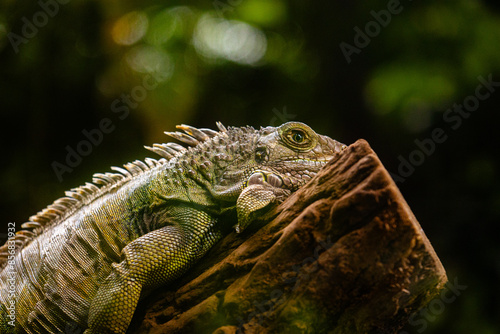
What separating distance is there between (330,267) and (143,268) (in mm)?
1243

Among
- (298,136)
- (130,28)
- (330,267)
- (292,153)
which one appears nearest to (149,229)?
(292,153)

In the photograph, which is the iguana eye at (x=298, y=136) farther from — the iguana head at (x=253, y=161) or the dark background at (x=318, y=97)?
the dark background at (x=318, y=97)

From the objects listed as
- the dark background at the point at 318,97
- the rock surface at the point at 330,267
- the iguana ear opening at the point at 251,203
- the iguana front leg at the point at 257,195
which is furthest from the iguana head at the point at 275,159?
the dark background at the point at 318,97

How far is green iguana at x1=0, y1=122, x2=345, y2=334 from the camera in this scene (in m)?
2.65

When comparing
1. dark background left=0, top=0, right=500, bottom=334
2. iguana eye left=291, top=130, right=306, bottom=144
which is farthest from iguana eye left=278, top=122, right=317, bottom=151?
dark background left=0, top=0, right=500, bottom=334

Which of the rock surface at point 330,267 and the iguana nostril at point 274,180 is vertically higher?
the iguana nostril at point 274,180

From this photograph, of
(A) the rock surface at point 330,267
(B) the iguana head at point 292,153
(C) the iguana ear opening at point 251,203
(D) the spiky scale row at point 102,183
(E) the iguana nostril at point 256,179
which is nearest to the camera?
(A) the rock surface at point 330,267

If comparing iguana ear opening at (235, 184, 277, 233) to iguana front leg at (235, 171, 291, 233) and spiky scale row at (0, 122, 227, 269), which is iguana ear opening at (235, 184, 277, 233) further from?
spiky scale row at (0, 122, 227, 269)

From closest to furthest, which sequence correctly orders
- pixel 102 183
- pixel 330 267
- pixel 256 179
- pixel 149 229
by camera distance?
pixel 330 267, pixel 256 179, pixel 149 229, pixel 102 183

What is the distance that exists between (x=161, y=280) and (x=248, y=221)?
754 millimetres

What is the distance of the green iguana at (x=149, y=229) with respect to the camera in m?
2.65

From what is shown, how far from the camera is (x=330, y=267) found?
2121 millimetres

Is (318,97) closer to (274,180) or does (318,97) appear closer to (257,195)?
(274,180)

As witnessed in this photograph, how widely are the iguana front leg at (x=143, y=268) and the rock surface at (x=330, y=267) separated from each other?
0.74 ft
